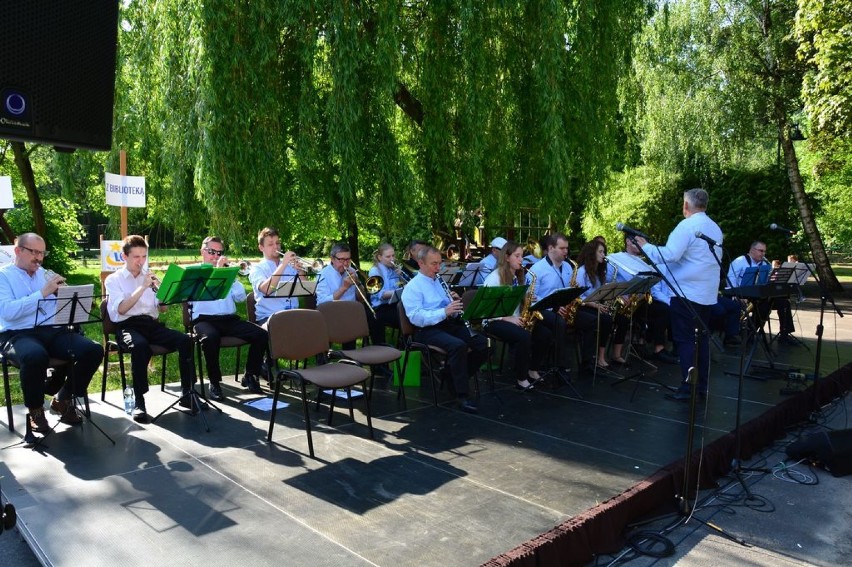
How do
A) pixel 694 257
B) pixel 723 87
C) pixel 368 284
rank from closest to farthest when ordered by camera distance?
pixel 694 257, pixel 368 284, pixel 723 87

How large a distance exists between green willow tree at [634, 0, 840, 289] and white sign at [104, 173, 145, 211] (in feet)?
39.9

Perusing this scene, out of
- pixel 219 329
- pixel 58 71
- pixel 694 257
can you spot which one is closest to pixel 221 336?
pixel 219 329

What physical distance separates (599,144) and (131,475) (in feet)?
26.1

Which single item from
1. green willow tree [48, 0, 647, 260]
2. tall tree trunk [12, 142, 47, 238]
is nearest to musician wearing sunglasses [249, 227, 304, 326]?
green willow tree [48, 0, 647, 260]

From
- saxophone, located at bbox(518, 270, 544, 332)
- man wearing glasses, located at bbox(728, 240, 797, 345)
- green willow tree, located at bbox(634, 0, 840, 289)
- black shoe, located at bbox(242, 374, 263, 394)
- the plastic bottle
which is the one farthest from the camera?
green willow tree, located at bbox(634, 0, 840, 289)

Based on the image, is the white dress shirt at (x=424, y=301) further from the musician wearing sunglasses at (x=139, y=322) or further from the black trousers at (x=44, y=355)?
the black trousers at (x=44, y=355)

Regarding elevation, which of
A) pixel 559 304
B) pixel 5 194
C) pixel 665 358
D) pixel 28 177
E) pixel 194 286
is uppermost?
pixel 28 177

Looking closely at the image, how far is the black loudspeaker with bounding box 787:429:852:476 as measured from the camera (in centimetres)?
478

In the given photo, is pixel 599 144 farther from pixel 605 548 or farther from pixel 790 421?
pixel 605 548

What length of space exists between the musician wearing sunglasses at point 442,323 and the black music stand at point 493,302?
0.13 meters

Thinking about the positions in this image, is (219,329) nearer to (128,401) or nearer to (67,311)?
(128,401)

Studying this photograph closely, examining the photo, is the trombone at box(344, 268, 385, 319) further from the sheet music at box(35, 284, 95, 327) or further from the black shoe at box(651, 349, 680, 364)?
the black shoe at box(651, 349, 680, 364)

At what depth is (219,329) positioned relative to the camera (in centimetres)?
633

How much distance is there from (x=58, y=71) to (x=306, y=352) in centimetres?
336
